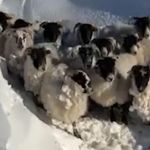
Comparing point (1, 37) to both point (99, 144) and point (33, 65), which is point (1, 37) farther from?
point (99, 144)

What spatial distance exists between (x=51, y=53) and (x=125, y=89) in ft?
1.13

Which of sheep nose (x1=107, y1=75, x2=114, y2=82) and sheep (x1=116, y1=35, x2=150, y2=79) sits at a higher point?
sheep (x1=116, y1=35, x2=150, y2=79)

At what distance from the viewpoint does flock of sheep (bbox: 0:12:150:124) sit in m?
3.11

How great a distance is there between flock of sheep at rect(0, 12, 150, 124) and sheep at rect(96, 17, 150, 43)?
43mm

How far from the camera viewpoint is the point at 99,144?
308 centimetres

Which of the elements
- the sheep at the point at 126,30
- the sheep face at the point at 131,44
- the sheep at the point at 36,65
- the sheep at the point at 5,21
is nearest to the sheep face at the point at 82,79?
the sheep at the point at 36,65

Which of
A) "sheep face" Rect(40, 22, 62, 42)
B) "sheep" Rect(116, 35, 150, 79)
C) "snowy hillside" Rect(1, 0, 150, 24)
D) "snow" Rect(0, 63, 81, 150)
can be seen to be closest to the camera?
→ "snow" Rect(0, 63, 81, 150)

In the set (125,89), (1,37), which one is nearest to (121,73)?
(125,89)

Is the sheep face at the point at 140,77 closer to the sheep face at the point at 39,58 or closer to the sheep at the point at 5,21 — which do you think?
the sheep face at the point at 39,58

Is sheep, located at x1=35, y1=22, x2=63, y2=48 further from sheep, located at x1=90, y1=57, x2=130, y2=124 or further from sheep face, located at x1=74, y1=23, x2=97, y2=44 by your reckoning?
sheep, located at x1=90, y1=57, x2=130, y2=124

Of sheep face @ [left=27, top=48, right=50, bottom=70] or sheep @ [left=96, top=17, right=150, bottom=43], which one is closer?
sheep face @ [left=27, top=48, right=50, bottom=70]

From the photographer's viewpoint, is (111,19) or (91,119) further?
(111,19)

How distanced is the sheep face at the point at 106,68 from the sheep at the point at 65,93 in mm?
66

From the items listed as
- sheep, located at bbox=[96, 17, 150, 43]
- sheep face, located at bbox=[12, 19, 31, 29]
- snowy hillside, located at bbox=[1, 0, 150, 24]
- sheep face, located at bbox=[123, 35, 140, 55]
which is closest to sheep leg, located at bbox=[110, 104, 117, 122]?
sheep face, located at bbox=[123, 35, 140, 55]
